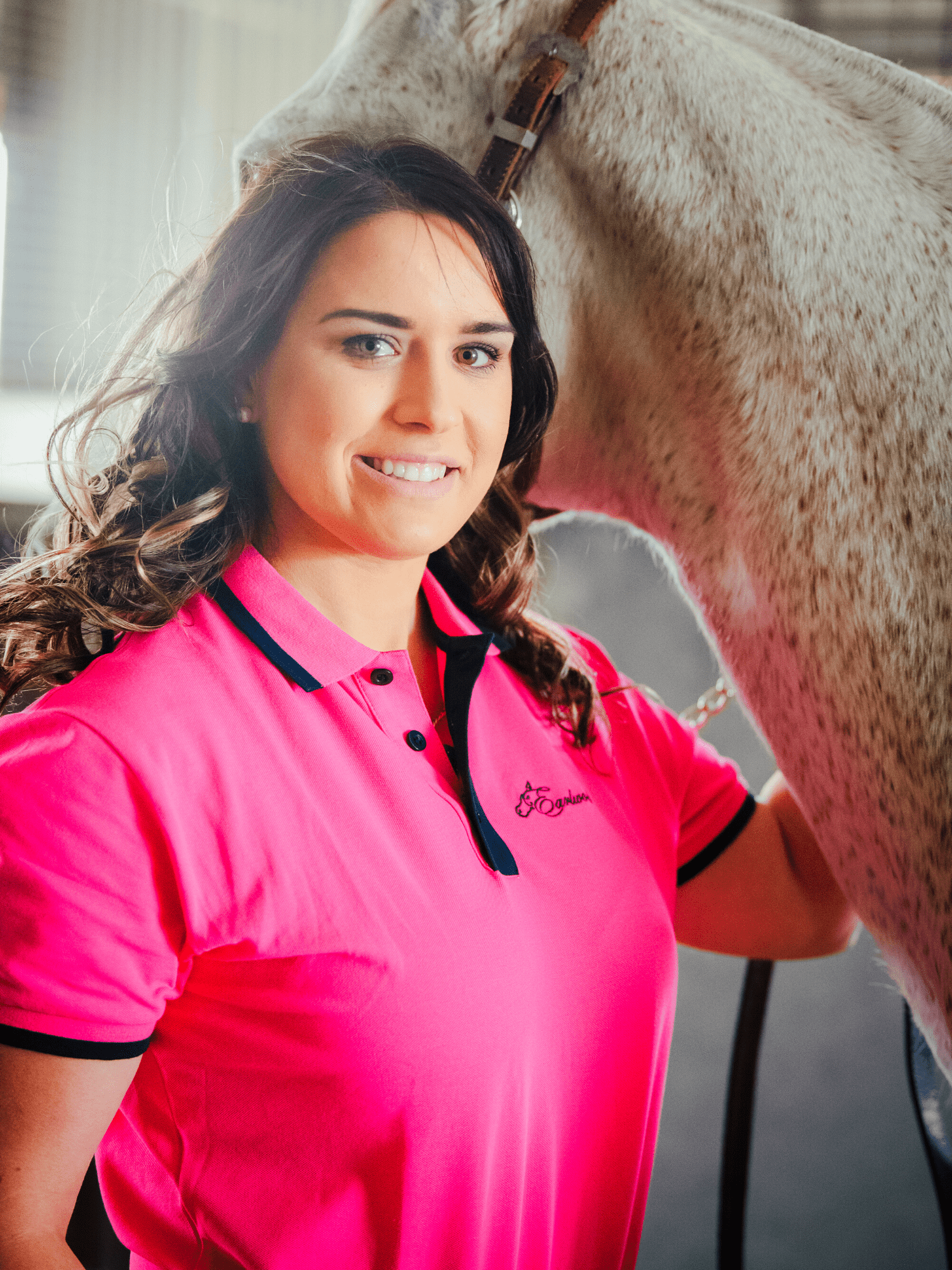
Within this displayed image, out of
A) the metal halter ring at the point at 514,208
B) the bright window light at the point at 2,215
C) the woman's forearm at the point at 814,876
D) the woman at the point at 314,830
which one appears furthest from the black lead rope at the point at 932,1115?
the bright window light at the point at 2,215

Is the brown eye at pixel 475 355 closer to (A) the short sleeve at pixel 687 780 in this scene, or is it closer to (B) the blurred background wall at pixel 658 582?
(A) the short sleeve at pixel 687 780

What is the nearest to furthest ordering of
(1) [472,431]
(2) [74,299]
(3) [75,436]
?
(1) [472,431] < (3) [75,436] < (2) [74,299]

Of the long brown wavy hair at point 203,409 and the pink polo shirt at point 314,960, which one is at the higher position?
the long brown wavy hair at point 203,409

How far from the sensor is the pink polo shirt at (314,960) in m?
0.49

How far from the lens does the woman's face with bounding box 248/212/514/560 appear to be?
56 cm

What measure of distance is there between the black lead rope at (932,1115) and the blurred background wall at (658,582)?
892 mm

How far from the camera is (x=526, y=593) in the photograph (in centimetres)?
80

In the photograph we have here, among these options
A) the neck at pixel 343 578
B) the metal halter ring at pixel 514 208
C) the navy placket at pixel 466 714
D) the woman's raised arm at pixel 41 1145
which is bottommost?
the woman's raised arm at pixel 41 1145

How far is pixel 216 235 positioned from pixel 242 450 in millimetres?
147

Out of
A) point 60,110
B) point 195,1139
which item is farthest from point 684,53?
point 60,110

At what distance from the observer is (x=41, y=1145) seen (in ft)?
1.61

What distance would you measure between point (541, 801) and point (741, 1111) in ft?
2.18

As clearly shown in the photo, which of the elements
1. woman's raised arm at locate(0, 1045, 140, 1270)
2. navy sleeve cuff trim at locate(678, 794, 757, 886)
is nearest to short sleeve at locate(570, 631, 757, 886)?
navy sleeve cuff trim at locate(678, 794, 757, 886)

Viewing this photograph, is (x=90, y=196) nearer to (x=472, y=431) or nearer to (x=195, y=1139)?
(x=472, y=431)
